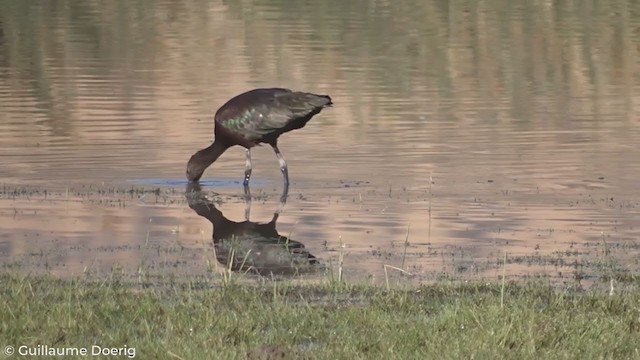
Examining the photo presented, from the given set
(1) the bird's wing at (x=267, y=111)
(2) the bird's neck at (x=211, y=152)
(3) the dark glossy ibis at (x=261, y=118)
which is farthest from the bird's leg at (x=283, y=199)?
(2) the bird's neck at (x=211, y=152)

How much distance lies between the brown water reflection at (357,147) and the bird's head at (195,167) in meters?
0.38

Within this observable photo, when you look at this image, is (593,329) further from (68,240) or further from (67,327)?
(68,240)

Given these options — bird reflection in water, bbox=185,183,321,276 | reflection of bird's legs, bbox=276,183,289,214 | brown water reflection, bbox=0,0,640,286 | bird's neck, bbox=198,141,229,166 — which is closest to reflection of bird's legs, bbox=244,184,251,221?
bird reflection in water, bbox=185,183,321,276

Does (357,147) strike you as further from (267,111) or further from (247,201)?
(247,201)

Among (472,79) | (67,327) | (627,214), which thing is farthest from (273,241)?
(472,79)

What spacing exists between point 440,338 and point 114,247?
194 inches

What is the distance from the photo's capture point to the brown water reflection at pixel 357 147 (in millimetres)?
13531

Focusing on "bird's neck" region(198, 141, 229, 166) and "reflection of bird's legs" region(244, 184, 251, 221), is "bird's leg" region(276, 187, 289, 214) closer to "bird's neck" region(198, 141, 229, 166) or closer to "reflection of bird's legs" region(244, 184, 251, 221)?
"reflection of bird's legs" region(244, 184, 251, 221)

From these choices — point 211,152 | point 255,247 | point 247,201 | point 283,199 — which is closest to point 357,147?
point 211,152

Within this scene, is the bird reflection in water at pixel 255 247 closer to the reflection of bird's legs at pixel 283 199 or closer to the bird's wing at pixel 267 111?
the reflection of bird's legs at pixel 283 199

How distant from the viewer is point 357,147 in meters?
20.6

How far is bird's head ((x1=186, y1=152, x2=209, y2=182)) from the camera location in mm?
17594

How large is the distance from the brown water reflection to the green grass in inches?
61.2

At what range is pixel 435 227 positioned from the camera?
14484 mm
